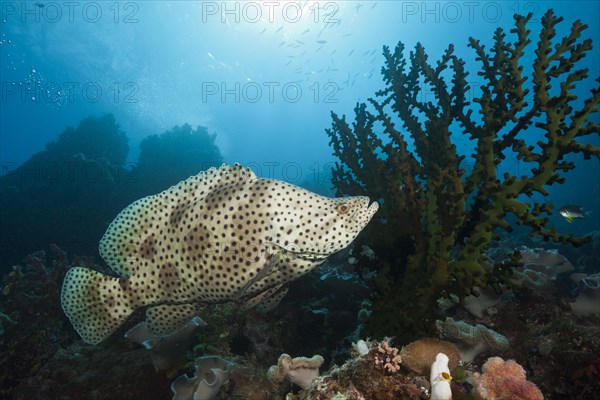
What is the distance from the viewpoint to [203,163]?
24.3 meters

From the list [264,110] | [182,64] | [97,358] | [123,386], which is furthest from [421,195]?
[264,110]

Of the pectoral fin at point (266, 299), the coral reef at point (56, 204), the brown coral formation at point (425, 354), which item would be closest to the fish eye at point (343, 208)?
the pectoral fin at point (266, 299)

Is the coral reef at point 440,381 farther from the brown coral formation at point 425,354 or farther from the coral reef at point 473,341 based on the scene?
the coral reef at point 473,341

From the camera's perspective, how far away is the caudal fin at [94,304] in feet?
12.1

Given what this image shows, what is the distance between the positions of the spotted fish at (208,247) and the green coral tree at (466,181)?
0.95 metres

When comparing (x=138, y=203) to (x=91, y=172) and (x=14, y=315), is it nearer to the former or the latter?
(x=14, y=315)

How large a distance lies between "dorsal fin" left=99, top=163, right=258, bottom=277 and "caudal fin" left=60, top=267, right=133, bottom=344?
26 centimetres

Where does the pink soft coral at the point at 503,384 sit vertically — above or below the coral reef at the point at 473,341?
above

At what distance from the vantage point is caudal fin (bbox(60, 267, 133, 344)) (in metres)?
A: 3.70

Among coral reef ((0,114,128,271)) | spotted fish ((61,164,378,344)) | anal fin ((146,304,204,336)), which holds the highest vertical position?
spotted fish ((61,164,378,344))

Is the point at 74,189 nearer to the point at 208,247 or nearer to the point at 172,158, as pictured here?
the point at 172,158

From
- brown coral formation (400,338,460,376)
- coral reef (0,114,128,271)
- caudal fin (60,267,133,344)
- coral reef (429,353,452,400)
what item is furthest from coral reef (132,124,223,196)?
coral reef (429,353,452,400)

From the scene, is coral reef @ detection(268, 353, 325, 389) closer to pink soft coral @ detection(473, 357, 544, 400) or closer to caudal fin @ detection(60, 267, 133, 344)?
pink soft coral @ detection(473, 357, 544, 400)

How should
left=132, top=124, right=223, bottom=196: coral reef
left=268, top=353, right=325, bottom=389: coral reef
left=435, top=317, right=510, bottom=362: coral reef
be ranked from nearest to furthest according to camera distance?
1. left=268, top=353, right=325, bottom=389: coral reef
2. left=435, top=317, right=510, bottom=362: coral reef
3. left=132, top=124, right=223, bottom=196: coral reef
